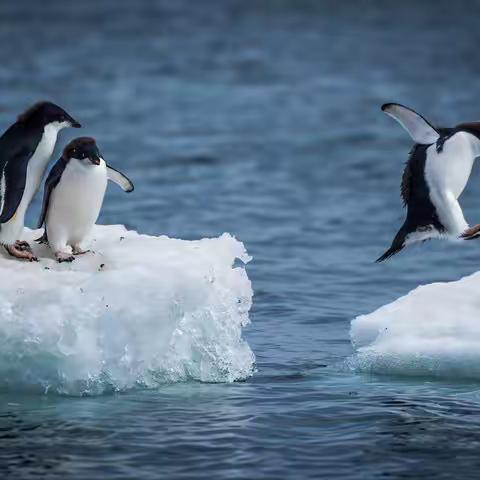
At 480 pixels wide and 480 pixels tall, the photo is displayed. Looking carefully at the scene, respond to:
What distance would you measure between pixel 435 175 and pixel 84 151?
238 cm

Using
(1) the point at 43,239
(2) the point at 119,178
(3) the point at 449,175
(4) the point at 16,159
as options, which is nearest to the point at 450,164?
(3) the point at 449,175

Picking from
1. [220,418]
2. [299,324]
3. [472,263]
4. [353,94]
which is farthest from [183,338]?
[353,94]

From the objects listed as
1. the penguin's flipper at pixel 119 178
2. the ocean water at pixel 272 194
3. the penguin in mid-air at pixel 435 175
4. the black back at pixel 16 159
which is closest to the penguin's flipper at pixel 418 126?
the penguin in mid-air at pixel 435 175

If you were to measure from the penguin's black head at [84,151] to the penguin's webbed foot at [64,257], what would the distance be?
0.60 m

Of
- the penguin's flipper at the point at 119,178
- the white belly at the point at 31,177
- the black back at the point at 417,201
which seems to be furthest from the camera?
the black back at the point at 417,201

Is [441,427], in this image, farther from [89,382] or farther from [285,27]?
[285,27]

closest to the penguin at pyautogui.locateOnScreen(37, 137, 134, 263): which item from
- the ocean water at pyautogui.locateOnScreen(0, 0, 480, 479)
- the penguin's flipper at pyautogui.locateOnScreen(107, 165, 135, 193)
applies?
the penguin's flipper at pyautogui.locateOnScreen(107, 165, 135, 193)

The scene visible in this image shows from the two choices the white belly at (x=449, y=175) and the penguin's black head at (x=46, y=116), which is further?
→ the white belly at (x=449, y=175)

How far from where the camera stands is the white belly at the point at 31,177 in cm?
1030

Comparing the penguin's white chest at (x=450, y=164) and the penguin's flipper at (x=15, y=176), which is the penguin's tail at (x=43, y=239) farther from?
the penguin's white chest at (x=450, y=164)

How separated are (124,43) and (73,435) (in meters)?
37.6

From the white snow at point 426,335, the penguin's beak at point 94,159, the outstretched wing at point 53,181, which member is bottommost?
the white snow at point 426,335

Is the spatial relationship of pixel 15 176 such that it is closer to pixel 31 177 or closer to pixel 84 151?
pixel 31 177

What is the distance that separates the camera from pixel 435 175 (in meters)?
10.8
